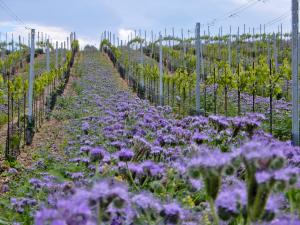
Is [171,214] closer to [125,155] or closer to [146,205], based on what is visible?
[146,205]

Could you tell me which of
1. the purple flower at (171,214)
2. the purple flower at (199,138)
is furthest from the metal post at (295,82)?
the purple flower at (171,214)

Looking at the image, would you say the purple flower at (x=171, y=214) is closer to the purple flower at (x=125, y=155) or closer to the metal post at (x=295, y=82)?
the purple flower at (x=125, y=155)

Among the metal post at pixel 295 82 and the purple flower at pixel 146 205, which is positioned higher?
the metal post at pixel 295 82

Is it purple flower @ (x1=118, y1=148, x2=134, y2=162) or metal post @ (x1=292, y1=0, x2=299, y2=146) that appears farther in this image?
metal post @ (x1=292, y1=0, x2=299, y2=146)

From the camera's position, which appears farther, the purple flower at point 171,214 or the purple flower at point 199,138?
the purple flower at point 199,138

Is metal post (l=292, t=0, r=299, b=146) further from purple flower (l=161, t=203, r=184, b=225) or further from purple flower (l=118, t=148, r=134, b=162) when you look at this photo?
purple flower (l=161, t=203, r=184, b=225)

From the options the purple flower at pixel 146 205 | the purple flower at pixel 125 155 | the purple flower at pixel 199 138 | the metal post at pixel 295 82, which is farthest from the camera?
the metal post at pixel 295 82

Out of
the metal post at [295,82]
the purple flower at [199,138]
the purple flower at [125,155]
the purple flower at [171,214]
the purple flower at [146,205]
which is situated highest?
the metal post at [295,82]

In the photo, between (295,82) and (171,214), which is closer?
(171,214)

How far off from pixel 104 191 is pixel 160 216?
568mm

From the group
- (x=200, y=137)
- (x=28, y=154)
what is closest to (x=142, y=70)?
(x=28, y=154)

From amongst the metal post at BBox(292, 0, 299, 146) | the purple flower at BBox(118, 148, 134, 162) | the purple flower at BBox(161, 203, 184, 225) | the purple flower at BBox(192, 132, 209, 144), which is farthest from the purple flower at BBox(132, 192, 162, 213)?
the metal post at BBox(292, 0, 299, 146)

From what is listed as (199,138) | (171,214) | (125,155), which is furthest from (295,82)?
(171,214)

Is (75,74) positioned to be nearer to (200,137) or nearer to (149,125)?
(149,125)
